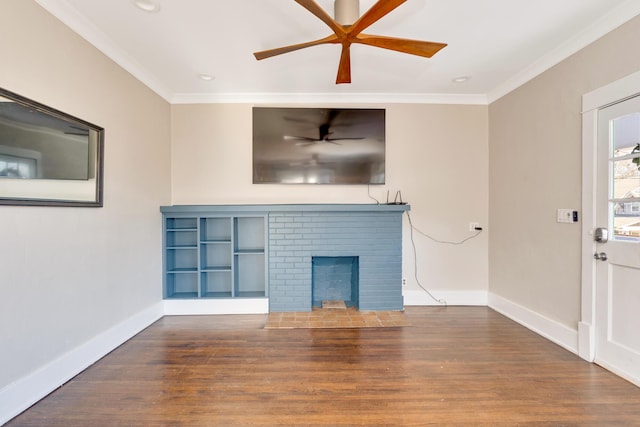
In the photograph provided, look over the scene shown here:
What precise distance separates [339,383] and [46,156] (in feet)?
7.91

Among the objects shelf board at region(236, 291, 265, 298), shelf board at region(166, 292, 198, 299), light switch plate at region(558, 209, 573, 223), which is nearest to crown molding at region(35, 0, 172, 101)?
shelf board at region(166, 292, 198, 299)

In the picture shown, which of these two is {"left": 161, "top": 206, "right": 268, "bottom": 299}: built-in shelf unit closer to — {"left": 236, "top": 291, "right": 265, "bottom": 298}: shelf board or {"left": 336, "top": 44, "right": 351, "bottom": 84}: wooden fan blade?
{"left": 236, "top": 291, "right": 265, "bottom": 298}: shelf board

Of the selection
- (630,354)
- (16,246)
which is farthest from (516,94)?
(16,246)

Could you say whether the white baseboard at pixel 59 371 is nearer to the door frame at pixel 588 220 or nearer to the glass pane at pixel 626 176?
the door frame at pixel 588 220

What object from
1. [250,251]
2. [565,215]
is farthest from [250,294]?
[565,215]

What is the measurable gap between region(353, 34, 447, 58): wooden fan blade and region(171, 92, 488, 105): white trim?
1.47 meters

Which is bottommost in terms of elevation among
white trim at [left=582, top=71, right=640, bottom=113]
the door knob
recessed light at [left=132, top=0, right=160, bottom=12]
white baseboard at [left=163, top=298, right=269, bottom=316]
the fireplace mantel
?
white baseboard at [left=163, top=298, right=269, bottom=316]

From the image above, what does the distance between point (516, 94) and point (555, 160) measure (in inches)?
36.2

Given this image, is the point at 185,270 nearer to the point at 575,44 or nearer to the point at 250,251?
the point at 250,251

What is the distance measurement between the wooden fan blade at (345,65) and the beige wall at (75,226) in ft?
6.34

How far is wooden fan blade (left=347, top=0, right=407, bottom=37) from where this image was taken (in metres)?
1.46

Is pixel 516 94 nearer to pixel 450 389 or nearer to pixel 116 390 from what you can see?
pixel 450 389

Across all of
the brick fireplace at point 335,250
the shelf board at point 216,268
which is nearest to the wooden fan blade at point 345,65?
the brick fireplace at point 335,250

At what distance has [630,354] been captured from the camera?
1891 millimetres
